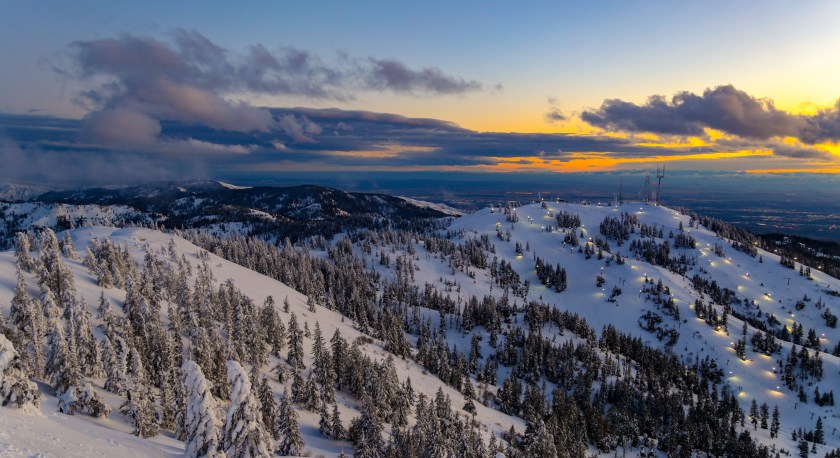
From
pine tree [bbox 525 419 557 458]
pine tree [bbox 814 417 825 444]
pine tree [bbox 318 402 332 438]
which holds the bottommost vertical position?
pine tree [bbox 814 417 825 444]

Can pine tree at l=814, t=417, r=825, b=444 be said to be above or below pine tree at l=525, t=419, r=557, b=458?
below

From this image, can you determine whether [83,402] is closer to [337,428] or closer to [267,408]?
[267,408]

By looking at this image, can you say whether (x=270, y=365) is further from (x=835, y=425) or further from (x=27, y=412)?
(x=835, y=425)

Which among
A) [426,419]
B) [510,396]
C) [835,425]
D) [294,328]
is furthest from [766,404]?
[294,328]

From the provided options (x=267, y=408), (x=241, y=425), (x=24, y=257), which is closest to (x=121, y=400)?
(x=267, y=408)

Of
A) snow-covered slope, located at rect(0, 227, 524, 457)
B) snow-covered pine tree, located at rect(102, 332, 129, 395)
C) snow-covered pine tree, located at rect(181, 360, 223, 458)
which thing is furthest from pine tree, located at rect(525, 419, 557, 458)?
snow-covered pine tree, located at rect(102, 332, 129, 395)

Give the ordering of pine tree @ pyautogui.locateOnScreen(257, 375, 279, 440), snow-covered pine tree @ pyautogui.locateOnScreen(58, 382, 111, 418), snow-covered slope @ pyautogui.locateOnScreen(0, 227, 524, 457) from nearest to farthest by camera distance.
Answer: snow-covered slope @ pyautogui.locateOnScreen(0, 227, 524, 457), snow-covered pine tree @ pyautogui.locateOnScreen(58, 382, 111, 418), pine tree @ pyautogui.locateOnScreen(257, 375, 279, 440)

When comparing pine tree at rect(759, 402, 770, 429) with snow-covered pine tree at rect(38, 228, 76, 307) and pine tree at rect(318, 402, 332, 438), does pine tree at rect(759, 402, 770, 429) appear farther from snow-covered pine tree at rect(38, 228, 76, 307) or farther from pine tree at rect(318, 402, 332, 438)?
snow-covered pine tree at rect(38, 228, 76, 307)
